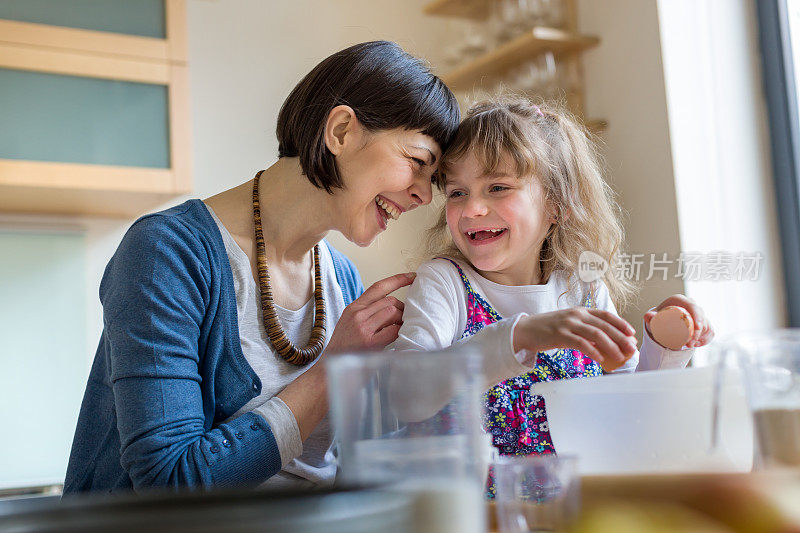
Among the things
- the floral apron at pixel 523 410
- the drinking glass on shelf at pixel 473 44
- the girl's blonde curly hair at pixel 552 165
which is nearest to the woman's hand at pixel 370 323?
the floral apron at pixel 523 410

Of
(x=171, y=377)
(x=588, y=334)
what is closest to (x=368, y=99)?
(x=171, y=377)

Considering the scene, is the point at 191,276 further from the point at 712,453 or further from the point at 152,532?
the point at 152,532

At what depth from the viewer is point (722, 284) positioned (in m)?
2.24

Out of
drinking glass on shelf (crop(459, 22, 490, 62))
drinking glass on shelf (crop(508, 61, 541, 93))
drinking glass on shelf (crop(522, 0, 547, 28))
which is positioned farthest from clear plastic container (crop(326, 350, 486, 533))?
drinking glass on shelf (crop(459, 22, 490, 62))

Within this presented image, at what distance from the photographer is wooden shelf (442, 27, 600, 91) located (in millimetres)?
2410

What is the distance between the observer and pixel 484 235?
1293 millimetres

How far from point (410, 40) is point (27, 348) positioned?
1712mm

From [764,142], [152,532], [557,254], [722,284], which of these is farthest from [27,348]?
[152,532]

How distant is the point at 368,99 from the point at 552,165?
34 cm

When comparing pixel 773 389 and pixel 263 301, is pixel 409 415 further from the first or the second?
pixel 263 301

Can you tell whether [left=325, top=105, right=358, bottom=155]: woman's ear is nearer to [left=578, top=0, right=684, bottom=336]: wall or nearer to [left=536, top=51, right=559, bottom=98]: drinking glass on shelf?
[left=578, top=0, right=684, bottom=336]: wall

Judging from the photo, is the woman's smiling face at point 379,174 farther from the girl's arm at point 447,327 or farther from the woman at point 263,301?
the girl's arm at point 447,327

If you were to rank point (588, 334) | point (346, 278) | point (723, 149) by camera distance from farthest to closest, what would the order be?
point (723, 149)
point (346, 278)
point (588, 334)

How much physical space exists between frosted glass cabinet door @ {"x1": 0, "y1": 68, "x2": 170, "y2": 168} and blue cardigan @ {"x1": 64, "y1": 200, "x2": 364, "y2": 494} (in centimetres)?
118
